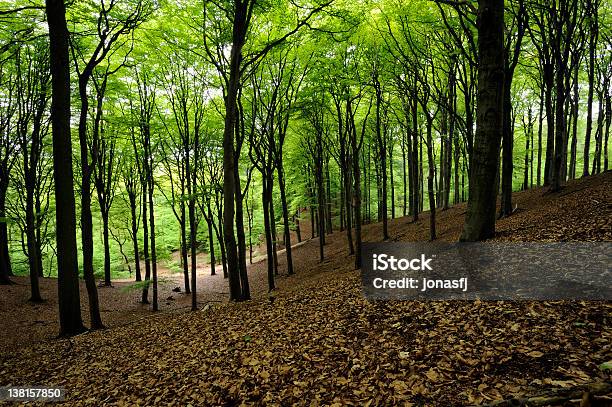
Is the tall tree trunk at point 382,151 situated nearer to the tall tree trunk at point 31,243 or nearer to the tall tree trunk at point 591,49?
the tall tree trunk at point 591,49

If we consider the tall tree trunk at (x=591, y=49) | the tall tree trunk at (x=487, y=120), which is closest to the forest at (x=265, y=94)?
the tall tree trunk at (x=487, y=120)

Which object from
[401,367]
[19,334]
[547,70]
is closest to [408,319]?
[401,367]

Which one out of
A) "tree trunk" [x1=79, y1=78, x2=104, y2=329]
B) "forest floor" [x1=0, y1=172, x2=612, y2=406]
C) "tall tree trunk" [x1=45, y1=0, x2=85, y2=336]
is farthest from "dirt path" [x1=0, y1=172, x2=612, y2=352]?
"tall tree trunk" [x1=45, y1=0, x2=85, y2=336]

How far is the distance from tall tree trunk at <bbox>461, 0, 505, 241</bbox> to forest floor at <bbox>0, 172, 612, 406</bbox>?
86cm

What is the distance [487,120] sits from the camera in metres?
6.27

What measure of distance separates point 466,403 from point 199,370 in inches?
148

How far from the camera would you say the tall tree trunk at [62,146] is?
7.63 meters

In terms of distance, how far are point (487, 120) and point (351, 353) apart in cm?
536

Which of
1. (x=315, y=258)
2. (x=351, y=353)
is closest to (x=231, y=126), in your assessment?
(x=351, y=353)

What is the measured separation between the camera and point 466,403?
2664 millimetres

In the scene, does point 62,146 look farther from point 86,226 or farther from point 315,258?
point 315,258

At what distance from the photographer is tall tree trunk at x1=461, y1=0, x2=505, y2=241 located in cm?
594

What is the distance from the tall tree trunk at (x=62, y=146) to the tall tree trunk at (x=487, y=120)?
9.81m

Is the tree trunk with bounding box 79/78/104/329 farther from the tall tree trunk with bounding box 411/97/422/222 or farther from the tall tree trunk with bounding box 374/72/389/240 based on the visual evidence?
the tall tree trunk with bounding box 411/97/422/222
